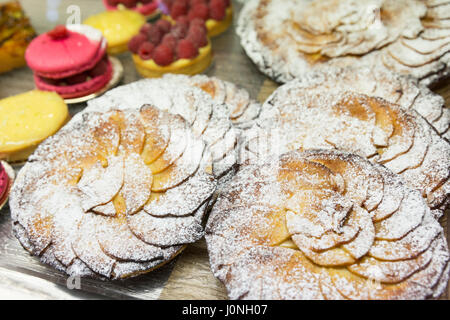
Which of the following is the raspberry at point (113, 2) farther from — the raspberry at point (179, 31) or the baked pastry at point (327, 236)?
the baked pastry at point (327, 236)

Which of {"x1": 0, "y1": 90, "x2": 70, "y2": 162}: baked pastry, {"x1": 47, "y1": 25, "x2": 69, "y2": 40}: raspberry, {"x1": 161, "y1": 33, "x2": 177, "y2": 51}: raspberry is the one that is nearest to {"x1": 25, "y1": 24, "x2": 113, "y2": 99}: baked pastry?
{"x1": 47, "y1": 25, "x2": 69, "y2": 40}: raspberry

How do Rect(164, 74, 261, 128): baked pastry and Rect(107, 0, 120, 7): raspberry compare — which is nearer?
Rect(164, 74, 261, 128): baked pastry

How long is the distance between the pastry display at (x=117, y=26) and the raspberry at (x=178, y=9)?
0.31 metres

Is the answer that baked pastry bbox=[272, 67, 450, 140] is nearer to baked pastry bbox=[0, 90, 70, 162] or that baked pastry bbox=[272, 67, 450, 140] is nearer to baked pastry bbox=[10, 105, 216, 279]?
baked pastry bbox=[10, 105, 216, 279]

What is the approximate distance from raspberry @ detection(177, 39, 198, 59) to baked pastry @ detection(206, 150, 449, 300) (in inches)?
56.0

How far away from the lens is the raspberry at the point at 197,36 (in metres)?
2.93

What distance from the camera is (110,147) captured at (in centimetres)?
197

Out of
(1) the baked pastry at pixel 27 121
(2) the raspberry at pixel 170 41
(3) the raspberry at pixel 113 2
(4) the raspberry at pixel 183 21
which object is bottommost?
(1) the baked pastry at pixel 27 121

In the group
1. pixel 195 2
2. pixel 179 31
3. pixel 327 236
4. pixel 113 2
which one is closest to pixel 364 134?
pixel 327 236

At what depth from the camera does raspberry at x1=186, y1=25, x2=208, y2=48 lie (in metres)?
2.93

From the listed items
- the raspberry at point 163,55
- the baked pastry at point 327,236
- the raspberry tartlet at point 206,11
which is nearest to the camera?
the baked pastry at point 327,236

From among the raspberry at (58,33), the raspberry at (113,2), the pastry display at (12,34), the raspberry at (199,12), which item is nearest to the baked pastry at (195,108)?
the raspberry at (58,33)

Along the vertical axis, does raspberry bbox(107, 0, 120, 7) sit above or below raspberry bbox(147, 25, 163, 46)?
below

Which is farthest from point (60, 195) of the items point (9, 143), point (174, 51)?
point (174, 51)
